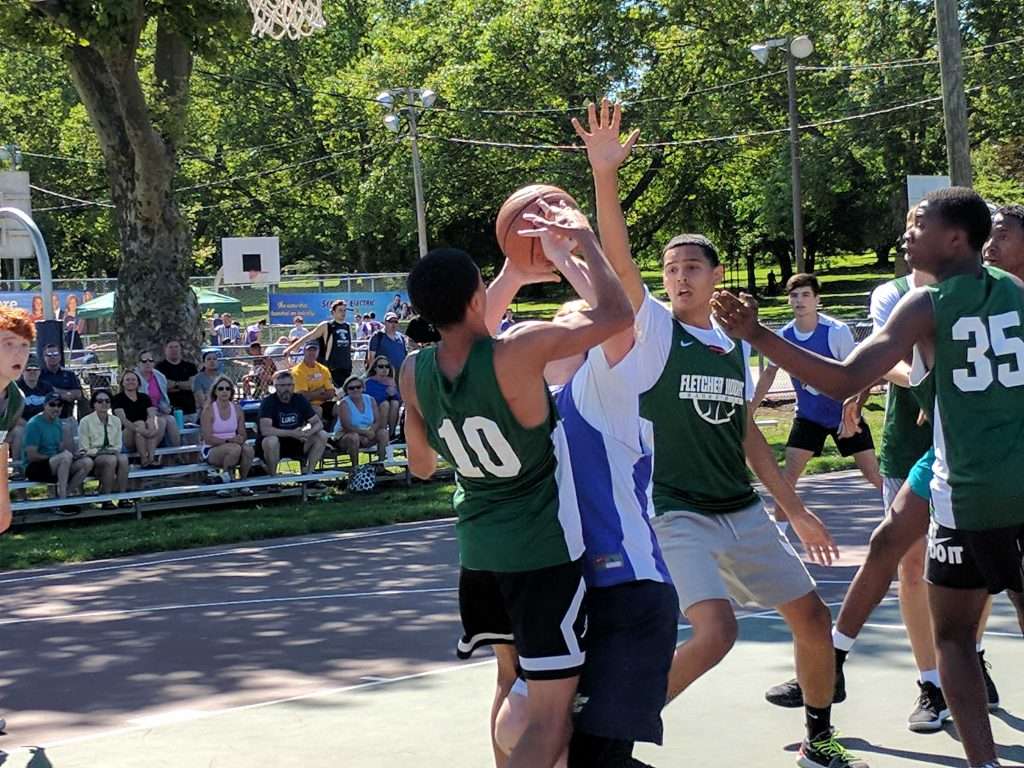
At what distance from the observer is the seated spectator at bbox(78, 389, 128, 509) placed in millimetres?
14906

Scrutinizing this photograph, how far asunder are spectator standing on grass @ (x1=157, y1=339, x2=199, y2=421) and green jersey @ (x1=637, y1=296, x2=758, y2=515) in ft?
40.3

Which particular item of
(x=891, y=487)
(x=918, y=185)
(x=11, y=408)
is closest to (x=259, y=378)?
(x=918, y=185)

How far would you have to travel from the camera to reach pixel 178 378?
56.5 feet

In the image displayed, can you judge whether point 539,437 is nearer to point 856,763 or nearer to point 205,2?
point 856,763

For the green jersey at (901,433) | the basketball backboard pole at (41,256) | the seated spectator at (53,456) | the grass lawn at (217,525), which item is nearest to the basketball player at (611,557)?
the green jersey at (901,433)

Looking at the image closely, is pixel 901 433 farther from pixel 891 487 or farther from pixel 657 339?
pixel 657 339

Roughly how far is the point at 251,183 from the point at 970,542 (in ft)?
186

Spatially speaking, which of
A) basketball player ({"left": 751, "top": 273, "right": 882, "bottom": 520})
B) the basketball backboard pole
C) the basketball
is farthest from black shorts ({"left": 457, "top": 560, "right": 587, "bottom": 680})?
the basketball backboard pole

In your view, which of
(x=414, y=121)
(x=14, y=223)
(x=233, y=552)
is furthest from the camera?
(x=414, y=121)

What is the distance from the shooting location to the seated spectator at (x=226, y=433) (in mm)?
15609

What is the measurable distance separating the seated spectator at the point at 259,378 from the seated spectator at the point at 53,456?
5603 millimetres

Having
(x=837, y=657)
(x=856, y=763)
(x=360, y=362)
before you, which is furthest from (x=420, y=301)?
(x=360, y=362)

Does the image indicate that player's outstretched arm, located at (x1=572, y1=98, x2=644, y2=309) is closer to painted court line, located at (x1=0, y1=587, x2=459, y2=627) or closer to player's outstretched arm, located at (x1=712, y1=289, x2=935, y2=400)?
player's outstretched arm, located at (x1=712, y1=289, x2=935, y2=400)

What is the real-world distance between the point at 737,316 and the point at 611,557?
2.63 feet
